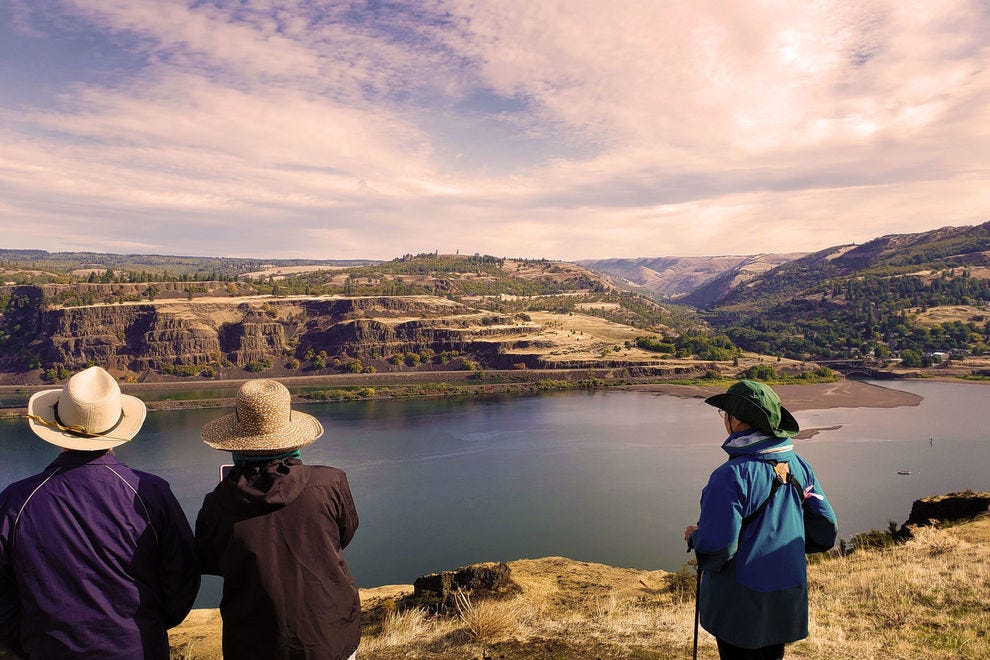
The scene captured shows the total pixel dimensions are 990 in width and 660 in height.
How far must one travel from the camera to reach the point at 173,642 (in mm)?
8359

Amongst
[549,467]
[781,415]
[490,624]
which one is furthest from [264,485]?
[549,467]

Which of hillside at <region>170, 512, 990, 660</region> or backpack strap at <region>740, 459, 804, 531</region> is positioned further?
hillside at <region>170, 512, 990, 660</region>

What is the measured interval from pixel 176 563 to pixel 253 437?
2.34ft

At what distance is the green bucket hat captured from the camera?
2.95m

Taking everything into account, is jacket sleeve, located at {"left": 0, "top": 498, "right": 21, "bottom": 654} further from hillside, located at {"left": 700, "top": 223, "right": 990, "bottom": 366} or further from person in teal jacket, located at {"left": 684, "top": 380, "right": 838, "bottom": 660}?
hillside, located at {"left": 700, "top": 223, "right": 990, "bottom": 366}

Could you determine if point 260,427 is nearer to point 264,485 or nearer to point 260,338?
point 264,485

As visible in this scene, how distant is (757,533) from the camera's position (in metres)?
2.96

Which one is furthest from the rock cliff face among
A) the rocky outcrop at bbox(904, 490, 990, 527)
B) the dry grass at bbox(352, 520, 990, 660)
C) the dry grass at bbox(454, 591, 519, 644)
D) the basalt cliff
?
the dry grass at bbox(454, 591, 519, 644)

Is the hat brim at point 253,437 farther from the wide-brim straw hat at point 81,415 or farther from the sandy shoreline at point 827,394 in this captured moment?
the sandy shoreline at point 827,394

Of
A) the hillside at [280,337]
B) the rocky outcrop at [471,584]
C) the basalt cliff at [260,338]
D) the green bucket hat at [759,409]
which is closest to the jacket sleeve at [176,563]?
the green bucket hat at [759,409]

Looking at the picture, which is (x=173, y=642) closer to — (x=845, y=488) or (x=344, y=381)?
(x=845, y=488)

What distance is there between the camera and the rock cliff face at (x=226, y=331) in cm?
8725

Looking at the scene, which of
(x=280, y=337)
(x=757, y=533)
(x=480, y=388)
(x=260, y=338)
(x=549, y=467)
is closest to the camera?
(x=757, y=533)

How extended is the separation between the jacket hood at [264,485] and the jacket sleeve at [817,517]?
263 cm
